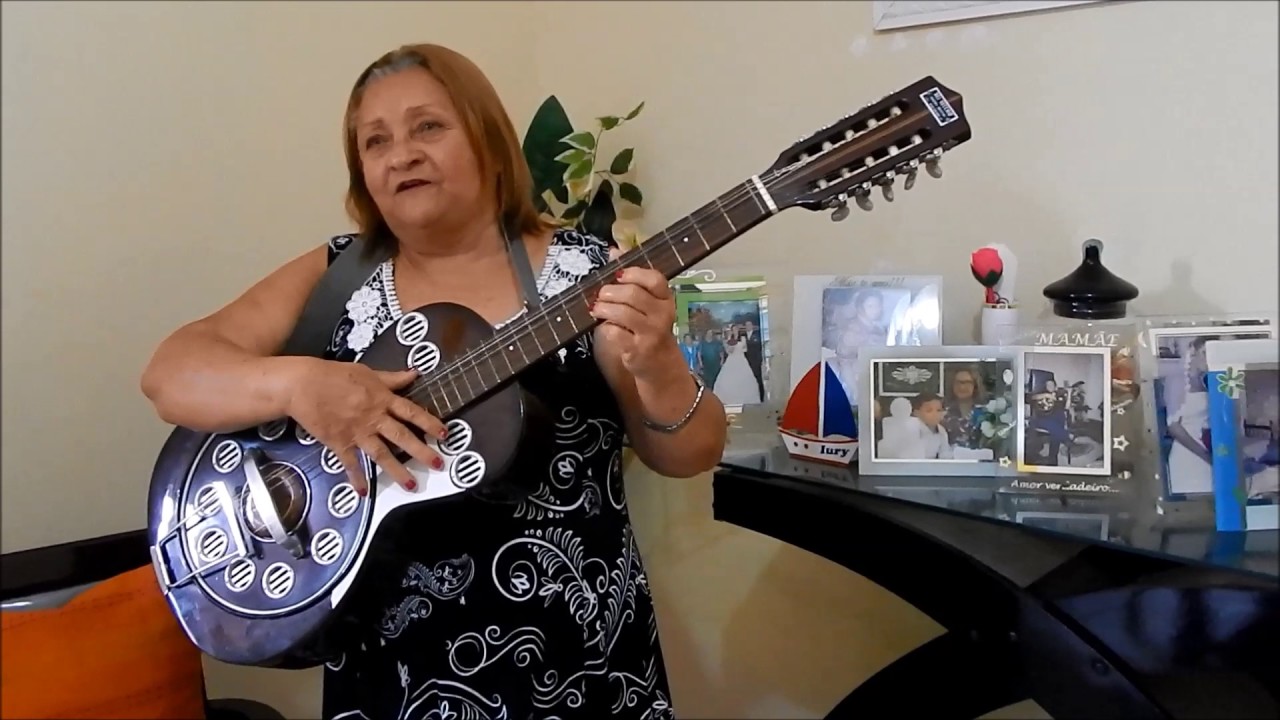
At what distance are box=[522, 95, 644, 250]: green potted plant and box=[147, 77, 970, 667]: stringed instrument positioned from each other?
0.57m

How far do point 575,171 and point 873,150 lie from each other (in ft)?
2.35

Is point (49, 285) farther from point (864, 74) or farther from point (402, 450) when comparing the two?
point (864, 74)

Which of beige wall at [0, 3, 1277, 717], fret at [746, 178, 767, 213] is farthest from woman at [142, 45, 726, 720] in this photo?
beige wall at [0, 3, 1277, 717]

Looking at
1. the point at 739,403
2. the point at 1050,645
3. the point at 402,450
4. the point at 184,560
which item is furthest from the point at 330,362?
the point at 1050,645

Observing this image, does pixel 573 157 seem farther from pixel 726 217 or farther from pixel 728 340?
pixel 726 217

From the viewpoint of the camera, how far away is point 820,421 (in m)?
1.09

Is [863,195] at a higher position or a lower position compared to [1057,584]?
higher

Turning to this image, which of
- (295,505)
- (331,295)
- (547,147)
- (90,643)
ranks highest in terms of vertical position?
(547,147)

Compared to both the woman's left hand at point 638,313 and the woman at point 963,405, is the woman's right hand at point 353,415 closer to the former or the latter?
the woman's left hand at point 638,313

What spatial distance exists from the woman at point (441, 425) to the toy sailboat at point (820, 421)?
146mm

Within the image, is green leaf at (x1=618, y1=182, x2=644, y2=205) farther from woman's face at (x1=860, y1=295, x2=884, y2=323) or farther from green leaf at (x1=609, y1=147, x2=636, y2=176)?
woman's face at (x1=860, y1=295, x2=884, y2=323)

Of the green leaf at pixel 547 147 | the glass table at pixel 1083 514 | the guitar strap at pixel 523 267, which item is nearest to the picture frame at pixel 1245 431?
the glass table at pixel 1083 514

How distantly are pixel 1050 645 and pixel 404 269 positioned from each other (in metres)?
0.76

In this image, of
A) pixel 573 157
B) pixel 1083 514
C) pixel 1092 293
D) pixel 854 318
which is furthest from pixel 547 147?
pixel 1083 514
